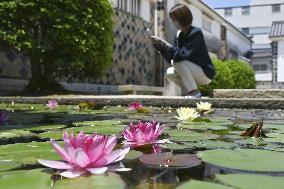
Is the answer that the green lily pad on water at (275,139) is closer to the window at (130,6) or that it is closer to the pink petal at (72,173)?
the pink petal at (72,173)

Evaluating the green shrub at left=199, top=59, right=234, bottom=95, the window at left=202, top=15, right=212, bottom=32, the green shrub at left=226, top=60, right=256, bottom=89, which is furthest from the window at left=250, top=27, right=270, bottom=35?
the green shrub at left=199, top=59, right=234, bottom=95

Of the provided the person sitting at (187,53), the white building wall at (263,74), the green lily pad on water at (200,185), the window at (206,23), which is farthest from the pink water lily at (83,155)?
the white building wall at (263,74)

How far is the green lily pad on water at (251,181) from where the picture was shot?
82 cm

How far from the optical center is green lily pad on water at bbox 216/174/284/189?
82cm

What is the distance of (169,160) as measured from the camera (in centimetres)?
108

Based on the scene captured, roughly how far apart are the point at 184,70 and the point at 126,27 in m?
7.32

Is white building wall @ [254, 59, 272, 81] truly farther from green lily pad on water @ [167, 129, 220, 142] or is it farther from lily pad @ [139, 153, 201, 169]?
lily pad @ [139, 153, 201, 169]

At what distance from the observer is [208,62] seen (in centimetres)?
553

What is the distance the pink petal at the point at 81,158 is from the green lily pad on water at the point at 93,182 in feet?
0.09

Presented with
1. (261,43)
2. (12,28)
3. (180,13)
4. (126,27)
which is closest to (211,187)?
(180,13)

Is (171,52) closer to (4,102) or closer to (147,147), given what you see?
(4,102)

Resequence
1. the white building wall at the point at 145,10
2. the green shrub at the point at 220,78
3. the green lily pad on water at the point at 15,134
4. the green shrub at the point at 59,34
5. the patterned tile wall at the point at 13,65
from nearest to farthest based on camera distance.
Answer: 1. the green lily pad on water at the point at 15,134
2. the green shrub at the point at 59,34
3. the patterned tile wall at the point at 13,65
4. the green shrub at the point at 220,78
5. the white building wall at the point at 145,10

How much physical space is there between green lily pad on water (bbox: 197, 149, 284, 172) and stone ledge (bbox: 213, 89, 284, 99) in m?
4.87

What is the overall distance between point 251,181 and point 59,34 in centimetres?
667
